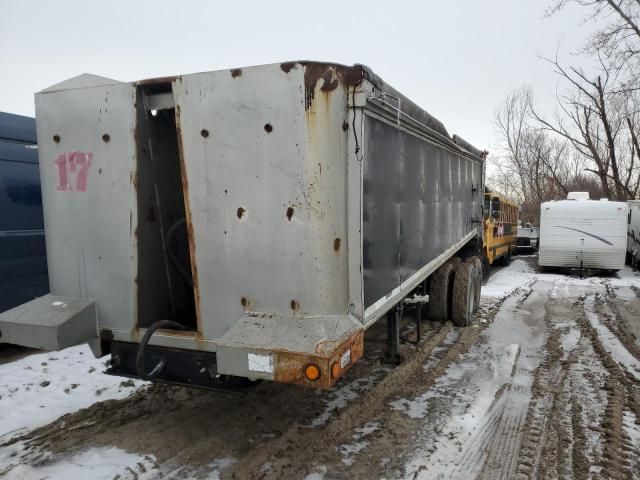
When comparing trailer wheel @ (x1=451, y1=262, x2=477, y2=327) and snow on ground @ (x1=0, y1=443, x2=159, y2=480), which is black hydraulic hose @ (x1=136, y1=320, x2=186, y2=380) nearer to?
snow on ground @ (x1=0, y1=443, x2=159, y2=480)

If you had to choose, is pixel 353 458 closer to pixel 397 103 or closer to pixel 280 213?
pixel 280 213

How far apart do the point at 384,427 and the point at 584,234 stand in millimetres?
13929

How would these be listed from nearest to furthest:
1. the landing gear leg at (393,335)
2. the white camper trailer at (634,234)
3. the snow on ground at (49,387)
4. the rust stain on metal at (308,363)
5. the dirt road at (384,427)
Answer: the rust stain on metal at (308,363), the dirt road at (384,427), the snow on ground at (49,387), the landing gear leg at (393,335), the white camper trailer at (634,234)

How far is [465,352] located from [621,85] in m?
19.2

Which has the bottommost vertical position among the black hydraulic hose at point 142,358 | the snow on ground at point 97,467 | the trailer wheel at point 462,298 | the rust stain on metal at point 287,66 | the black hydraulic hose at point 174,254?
the snow on ground at point 97,467

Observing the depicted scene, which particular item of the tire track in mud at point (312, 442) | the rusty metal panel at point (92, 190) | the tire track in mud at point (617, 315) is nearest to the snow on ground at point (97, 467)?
the tire track in mud at point (312, 442)

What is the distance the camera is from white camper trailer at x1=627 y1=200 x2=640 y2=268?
17750 mm

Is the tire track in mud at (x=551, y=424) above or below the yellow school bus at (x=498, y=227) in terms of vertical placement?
below

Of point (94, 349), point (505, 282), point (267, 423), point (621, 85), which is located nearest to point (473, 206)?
point (505, 282)

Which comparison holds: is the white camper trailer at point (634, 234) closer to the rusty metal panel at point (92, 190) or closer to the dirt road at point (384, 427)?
the dirt road at point (384, 427)

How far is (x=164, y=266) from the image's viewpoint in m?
3.87

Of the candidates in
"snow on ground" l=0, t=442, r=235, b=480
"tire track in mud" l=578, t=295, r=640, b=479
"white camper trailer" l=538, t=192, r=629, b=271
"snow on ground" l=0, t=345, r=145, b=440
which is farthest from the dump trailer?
"white camper trailer" l=538, t=192, r=629, b=271

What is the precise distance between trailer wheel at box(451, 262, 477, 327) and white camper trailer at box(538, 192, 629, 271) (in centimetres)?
933

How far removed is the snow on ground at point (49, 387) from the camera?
4.23 metres
